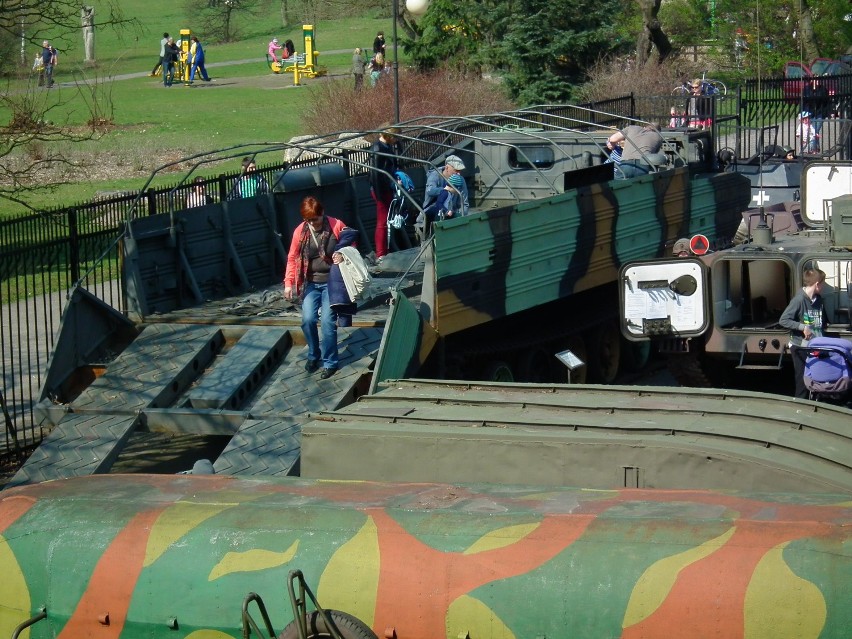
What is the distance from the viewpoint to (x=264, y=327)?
11992 millimetres

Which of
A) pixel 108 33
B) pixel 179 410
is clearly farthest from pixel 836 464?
pixel 108 33

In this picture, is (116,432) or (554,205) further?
(554,205)

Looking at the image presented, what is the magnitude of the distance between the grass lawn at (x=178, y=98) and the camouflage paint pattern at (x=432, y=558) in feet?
33.2

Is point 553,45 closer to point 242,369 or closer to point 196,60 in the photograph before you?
point 196,60

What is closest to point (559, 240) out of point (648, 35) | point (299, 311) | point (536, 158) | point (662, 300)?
point (662, 300)

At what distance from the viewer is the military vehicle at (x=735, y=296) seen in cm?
1130

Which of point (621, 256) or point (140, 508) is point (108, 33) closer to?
point (621, 256)

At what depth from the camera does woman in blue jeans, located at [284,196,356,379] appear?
11117mm

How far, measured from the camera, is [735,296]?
12016 mm

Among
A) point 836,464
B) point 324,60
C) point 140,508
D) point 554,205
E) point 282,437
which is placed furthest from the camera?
point 324,60

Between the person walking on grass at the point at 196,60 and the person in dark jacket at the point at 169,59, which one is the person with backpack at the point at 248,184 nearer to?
the person in dark jacket at the point at 169,59

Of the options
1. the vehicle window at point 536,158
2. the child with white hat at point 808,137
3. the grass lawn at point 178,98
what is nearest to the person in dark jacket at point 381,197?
A: the vehicle window at point 536,158

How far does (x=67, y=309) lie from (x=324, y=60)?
4278 centimetres

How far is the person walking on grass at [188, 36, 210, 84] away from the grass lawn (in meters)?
0.60
